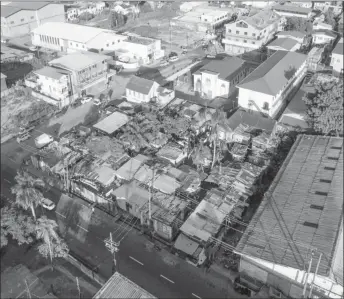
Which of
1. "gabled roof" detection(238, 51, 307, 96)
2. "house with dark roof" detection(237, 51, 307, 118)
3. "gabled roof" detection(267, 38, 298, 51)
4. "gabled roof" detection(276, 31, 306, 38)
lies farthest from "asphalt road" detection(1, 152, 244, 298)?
"gabled roof" detection(276, 31, 306, 38)

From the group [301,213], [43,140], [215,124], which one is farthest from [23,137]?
[301,213]

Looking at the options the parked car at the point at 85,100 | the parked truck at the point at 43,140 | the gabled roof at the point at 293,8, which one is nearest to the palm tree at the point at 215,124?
the parked car at the point at 85,100

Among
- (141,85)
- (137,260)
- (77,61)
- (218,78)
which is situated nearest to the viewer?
(137,260)

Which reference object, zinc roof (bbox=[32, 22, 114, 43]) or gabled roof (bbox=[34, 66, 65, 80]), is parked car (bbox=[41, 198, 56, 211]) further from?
zinc roof (bbox=[32, 22, 114, 43])

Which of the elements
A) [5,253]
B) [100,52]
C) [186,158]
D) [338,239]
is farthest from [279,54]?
[5,253]

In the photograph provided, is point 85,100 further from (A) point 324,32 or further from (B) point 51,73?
(A) point 324,32
